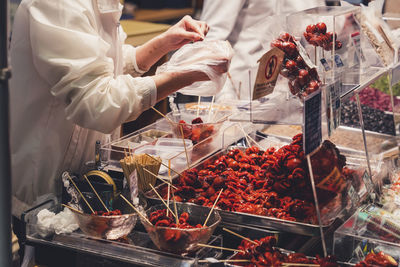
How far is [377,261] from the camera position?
1586mm

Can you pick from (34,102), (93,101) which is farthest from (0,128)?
(34,102)

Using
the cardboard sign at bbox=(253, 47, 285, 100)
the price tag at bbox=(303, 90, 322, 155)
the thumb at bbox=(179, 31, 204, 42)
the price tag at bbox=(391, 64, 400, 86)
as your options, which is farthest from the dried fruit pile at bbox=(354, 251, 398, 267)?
the thumb at bbox=(179, 31, 204, 42)

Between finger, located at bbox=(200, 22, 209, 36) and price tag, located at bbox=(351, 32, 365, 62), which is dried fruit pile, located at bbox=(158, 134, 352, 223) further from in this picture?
finger, located at bbox=(200, 22, 209, 36)

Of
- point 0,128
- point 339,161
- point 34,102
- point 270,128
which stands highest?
point 0,128

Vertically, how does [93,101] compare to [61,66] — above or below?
below

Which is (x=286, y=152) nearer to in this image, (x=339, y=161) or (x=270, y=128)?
(x=339, y=161)

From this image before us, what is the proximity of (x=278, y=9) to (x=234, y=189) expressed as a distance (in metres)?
2.39

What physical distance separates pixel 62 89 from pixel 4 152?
73 cm

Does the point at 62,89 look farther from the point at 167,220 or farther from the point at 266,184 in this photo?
the point at 266,184

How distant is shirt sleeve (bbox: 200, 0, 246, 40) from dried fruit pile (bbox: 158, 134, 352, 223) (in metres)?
1.98

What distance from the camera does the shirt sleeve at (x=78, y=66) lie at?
1924mm

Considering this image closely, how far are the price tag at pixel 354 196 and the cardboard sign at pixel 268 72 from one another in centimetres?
43

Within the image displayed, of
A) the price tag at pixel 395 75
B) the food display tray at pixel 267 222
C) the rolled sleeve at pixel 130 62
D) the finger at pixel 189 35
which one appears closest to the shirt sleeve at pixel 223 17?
the rolled sleeve at pixel 130 62

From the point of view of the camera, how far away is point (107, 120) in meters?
2.02
